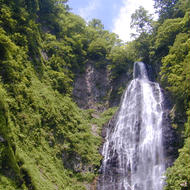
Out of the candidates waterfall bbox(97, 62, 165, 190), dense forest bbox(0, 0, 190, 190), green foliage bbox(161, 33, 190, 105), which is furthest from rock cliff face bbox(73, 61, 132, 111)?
green foliage bbox(161, 33, 190, 105)

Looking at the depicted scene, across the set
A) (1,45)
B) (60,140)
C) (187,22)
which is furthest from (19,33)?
(187,22)

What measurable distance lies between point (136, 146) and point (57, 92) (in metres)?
8.81

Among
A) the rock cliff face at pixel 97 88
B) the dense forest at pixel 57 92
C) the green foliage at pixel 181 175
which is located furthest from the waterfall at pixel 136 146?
the rock cliff face at pixel 97 88

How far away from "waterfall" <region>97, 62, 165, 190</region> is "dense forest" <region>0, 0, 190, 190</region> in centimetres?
123

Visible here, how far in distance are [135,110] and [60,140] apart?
783 centimetres

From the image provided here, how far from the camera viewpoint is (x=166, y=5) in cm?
2455

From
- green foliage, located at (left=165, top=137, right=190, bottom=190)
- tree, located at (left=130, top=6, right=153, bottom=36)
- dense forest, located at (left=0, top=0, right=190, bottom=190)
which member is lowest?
green foliage, located at (left=165, top=137, right=190, bottom=190)

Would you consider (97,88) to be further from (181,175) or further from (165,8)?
(181,175)

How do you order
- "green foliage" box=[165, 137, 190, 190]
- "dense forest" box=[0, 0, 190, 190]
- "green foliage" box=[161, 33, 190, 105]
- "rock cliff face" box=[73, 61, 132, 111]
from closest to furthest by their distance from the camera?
1. "green foliage" box=[165, 137, 190, 190]
2. "dense forest" box=[0, 0, 190, 190]
3. "green foliage" box=[161, 33, 190, 105]
4. "rock cliff face" box=[73, 61, 132, 111]

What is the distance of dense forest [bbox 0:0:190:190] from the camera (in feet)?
29.9

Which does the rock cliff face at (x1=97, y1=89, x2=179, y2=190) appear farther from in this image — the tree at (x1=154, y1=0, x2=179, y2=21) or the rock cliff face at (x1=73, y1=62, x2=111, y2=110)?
the tree at (x1=154, y1=0, x2=179, y2=21)

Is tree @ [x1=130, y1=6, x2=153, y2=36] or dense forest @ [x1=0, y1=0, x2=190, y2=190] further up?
tree @ [x1=130, y1=6, x2=153, y2=36]

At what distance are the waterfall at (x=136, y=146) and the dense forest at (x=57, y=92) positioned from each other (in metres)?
1.23

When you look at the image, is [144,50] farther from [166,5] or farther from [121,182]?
[121,182]
